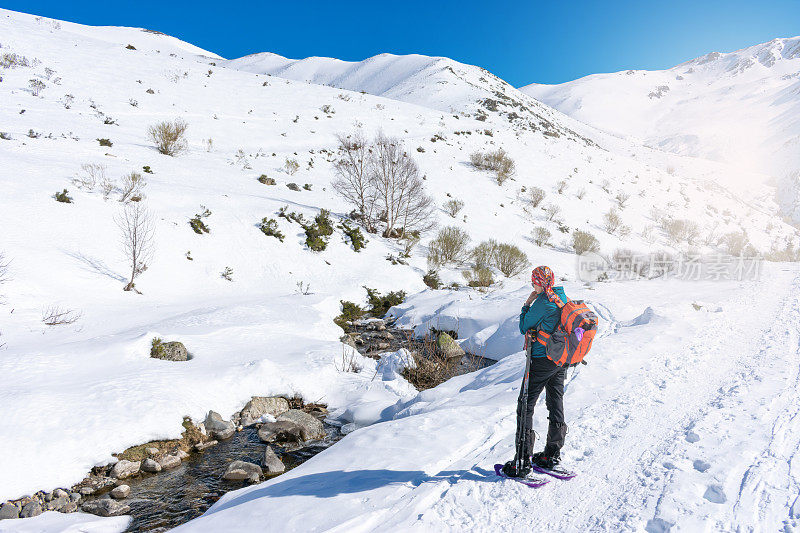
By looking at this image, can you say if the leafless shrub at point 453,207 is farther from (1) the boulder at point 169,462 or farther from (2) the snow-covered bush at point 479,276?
(1) the boulder at point 169,462

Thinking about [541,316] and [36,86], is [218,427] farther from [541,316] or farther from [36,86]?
[36,86]

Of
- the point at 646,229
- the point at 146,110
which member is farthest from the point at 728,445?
the point at 146,110

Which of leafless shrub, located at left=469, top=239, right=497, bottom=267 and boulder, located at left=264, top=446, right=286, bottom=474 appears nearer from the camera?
boulder, located at left=264, top=446, right=286, bottom=474

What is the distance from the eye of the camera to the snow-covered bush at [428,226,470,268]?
20953mm

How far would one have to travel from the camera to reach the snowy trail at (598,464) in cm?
304

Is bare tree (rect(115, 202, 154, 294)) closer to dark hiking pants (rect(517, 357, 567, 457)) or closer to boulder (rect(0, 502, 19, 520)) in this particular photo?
boulder (rect(0, 502, 19, 520))

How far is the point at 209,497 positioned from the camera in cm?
499

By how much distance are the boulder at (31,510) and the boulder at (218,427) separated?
2351mm

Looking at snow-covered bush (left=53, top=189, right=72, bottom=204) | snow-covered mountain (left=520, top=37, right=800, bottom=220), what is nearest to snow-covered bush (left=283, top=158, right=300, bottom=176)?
snow-covered bush (left=53, top=189, right=72, bottom=204)

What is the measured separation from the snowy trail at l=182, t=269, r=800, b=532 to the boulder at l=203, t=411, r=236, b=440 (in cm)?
252

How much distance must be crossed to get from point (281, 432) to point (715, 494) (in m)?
5.83

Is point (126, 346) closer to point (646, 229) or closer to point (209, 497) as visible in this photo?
point (209, 497)

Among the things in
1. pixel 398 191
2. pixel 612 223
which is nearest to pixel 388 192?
pixel 398 191

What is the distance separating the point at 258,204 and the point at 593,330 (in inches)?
745
